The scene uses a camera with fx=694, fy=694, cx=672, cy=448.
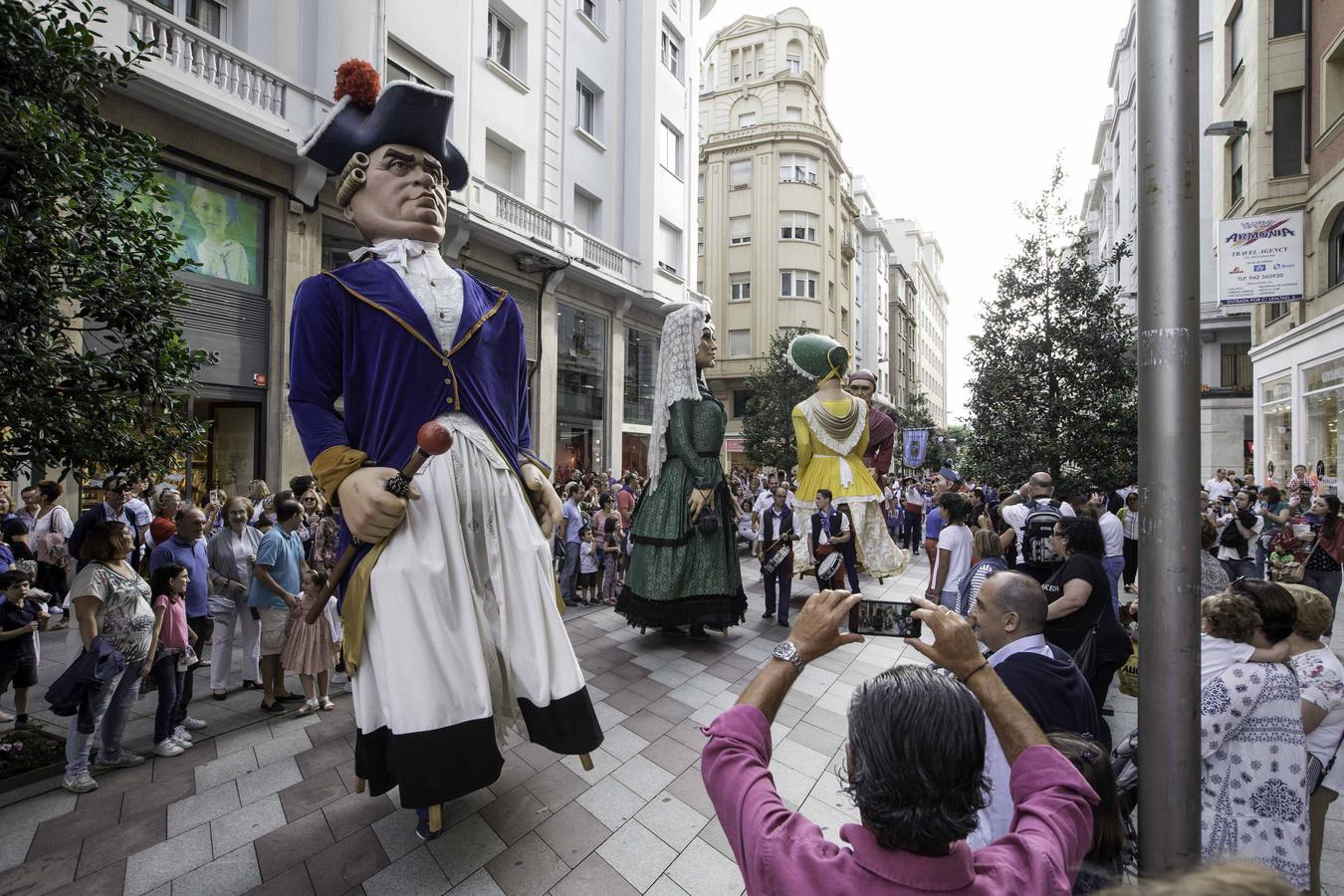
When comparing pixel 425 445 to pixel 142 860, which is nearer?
pixel 425 445

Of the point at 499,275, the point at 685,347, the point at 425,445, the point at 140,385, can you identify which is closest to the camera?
the point at 425,445

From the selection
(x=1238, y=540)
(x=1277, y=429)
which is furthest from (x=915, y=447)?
(x=1277, y=429)

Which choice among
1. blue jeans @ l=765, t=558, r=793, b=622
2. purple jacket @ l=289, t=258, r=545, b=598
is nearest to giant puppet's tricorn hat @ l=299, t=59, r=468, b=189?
purple jacket @ l=289, t=258, r=545, b=598

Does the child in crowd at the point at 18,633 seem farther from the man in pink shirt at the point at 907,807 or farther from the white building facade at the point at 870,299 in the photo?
the white building facade at the point at 870,299

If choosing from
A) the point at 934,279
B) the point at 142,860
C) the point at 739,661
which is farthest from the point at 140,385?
the point at 934,279

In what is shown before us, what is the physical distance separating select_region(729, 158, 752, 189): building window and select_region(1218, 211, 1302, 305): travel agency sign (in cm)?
2165

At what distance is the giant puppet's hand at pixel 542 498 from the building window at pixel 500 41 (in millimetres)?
13873

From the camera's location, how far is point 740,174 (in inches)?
1266

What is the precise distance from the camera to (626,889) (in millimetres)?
2326

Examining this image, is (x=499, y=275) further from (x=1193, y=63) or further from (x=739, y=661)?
(x=1193, y=63)

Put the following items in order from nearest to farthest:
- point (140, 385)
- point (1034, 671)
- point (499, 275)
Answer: point (1034, 671) → point (140, 385) → point (499, 275)

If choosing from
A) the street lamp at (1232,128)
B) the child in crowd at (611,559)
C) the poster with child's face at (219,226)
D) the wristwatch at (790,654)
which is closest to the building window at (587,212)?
the poster with child's face at (219,226)

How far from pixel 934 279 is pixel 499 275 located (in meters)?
72.3

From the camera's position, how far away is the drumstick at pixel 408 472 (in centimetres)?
200
